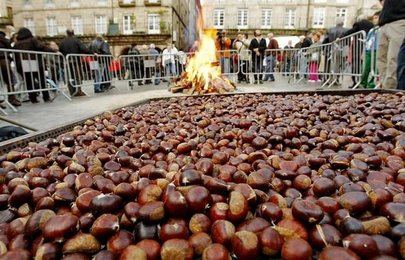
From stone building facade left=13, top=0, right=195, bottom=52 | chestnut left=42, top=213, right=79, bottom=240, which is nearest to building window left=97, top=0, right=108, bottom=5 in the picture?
stone building facade left=13, top=0, right=195, bottom=52

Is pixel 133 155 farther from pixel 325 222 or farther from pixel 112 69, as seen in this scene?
pixel 112 69

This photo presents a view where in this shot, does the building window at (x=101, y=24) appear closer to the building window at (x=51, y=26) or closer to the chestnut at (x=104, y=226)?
the building window at (x=51, y=26)

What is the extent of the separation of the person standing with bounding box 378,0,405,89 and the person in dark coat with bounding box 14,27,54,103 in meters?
6.88

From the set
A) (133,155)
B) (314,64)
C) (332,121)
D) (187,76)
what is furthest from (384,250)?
(314,64)

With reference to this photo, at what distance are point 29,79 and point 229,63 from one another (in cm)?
677

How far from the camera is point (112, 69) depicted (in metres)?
10.8

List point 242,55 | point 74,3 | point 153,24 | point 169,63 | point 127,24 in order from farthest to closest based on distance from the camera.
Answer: point 74,3, point 127,24, point 153,24, point 169,63, point 242,55

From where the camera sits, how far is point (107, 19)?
32.4 m

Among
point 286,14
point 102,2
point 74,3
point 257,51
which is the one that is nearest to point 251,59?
point 257,51

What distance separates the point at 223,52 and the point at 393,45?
6982mm

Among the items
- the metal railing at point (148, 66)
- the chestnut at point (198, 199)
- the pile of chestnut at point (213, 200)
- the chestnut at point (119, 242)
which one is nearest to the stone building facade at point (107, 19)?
the metal railing at point (148, 66)

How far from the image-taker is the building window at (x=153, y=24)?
3055 cm

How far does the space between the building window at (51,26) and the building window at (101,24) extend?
5175 millimetres

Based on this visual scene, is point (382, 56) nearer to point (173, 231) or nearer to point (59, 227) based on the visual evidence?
point (173, 231)
